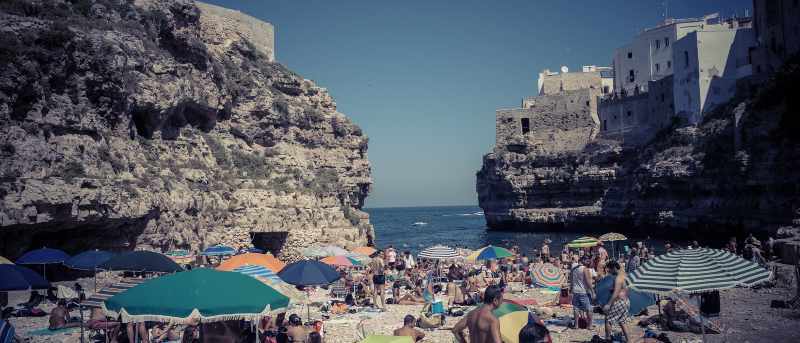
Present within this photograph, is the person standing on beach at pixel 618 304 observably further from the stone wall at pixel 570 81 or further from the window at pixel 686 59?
the stone wall at pixel 570 81

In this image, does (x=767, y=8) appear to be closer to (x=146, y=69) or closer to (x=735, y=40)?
(x=735, y=40)

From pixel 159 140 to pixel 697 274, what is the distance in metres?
19.6

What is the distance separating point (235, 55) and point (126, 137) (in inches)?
538

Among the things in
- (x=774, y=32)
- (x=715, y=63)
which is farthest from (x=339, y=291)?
(x=715, y=63)

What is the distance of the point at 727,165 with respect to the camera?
129ft

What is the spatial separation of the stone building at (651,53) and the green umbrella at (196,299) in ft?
200

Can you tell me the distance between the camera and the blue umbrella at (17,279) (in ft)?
31.2

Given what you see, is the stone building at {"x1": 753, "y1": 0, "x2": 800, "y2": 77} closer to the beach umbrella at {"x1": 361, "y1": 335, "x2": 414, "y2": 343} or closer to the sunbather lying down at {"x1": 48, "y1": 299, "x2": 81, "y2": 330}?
the beach umbrella at {"x1": 361, "y1": 335, "x2": 414, "y2": 343}

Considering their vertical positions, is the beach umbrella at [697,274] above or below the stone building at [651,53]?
below

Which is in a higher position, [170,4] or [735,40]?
[735,40]

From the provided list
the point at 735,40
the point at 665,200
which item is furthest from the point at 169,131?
the point at 735,40

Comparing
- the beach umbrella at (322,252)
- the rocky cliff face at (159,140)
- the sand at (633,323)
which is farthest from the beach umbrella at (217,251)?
the sand at (633,323)

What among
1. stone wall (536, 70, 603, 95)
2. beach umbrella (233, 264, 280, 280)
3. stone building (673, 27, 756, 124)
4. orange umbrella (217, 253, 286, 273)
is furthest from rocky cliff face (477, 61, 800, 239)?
beach umbrella (233, 264, 280, 280)

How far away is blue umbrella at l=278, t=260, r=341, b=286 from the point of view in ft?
39.4
